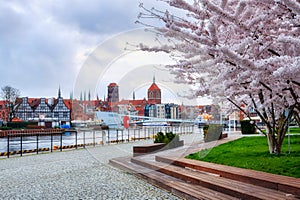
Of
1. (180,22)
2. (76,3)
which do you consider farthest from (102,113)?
(180,22)

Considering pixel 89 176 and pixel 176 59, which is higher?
pixel 176 59

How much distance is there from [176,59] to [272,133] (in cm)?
298

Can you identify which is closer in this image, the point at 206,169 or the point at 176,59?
the point at 176,59

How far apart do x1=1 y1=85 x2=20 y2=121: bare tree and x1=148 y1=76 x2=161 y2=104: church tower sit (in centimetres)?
4875

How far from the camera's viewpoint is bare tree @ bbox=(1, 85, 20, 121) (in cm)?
5234

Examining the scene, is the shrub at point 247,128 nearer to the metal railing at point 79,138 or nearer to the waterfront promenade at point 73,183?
the metal railing at point 79,138

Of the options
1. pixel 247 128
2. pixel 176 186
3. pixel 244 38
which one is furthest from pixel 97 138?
pixel 244 38

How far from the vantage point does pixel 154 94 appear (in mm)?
9867

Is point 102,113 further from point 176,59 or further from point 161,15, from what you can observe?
point 161,15

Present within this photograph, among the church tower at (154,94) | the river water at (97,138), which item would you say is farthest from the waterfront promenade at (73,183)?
the river water at (97,138)

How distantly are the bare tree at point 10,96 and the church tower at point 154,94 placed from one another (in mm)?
48753

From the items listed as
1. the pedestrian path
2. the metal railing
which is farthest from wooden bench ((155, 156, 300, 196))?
the metal railing

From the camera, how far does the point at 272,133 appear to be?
687 cm

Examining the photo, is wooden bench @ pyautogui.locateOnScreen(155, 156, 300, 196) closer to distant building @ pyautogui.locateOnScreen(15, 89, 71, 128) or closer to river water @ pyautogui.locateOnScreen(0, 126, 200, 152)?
river water @ pyautogui.locateOnScreen(0, 126, 200, 152)
